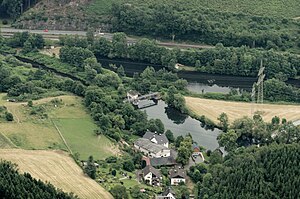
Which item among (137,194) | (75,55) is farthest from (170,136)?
(75,55)

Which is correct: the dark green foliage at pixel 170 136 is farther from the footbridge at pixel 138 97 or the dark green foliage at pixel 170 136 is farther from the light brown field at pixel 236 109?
the footbridge at pixel 138 97

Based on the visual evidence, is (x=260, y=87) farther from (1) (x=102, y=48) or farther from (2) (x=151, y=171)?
(2) (x=151, y=171)

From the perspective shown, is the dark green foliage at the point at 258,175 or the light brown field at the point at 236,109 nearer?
the dark green foliage at the point at 258,175

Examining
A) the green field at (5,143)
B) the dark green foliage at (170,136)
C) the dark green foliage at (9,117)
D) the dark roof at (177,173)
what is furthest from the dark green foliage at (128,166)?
the dark green foliage at (9,117)

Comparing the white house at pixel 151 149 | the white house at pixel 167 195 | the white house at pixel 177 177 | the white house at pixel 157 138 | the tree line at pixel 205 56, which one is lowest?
the white house at pixel 167 195

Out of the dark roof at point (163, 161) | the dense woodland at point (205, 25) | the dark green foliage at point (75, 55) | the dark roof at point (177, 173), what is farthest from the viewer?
the dense woodland at point (205, 25)

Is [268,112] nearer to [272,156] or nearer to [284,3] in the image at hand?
[272,156]
